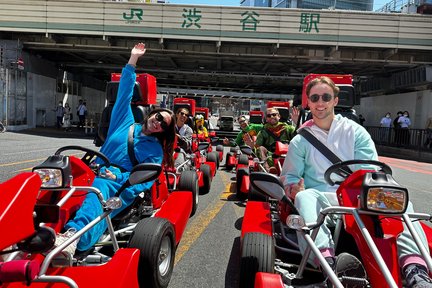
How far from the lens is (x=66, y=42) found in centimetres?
1794

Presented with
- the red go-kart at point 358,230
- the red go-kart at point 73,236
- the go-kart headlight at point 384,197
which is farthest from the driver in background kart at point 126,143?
the go-kart headlight at point 384,197

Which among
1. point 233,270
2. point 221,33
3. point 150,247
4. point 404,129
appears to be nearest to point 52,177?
point 150,247

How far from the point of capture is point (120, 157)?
10.5ft

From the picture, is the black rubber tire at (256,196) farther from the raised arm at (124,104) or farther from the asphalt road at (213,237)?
the raised arm at (124,104)

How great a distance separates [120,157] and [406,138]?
1691cm

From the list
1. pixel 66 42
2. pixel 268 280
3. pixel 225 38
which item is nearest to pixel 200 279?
pixel 268 280

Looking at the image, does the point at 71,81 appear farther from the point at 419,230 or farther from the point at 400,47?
the point at 419,230

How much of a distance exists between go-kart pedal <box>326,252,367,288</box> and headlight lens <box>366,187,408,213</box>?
325 millimetres

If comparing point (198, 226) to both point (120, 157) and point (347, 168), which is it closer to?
point (120, 157)

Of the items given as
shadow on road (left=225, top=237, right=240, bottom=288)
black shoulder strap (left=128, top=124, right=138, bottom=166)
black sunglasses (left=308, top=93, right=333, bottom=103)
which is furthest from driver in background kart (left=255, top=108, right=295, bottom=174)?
black sunglasses (left=308, top=93, right=333, bottom=103)

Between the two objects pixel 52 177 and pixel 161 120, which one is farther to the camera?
pixel 161 120

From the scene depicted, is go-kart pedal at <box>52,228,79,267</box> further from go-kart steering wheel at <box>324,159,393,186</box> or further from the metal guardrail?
the metal guardrail

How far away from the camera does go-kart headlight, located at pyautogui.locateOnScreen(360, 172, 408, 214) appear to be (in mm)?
1723

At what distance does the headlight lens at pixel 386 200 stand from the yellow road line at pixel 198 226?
2.08 metres
